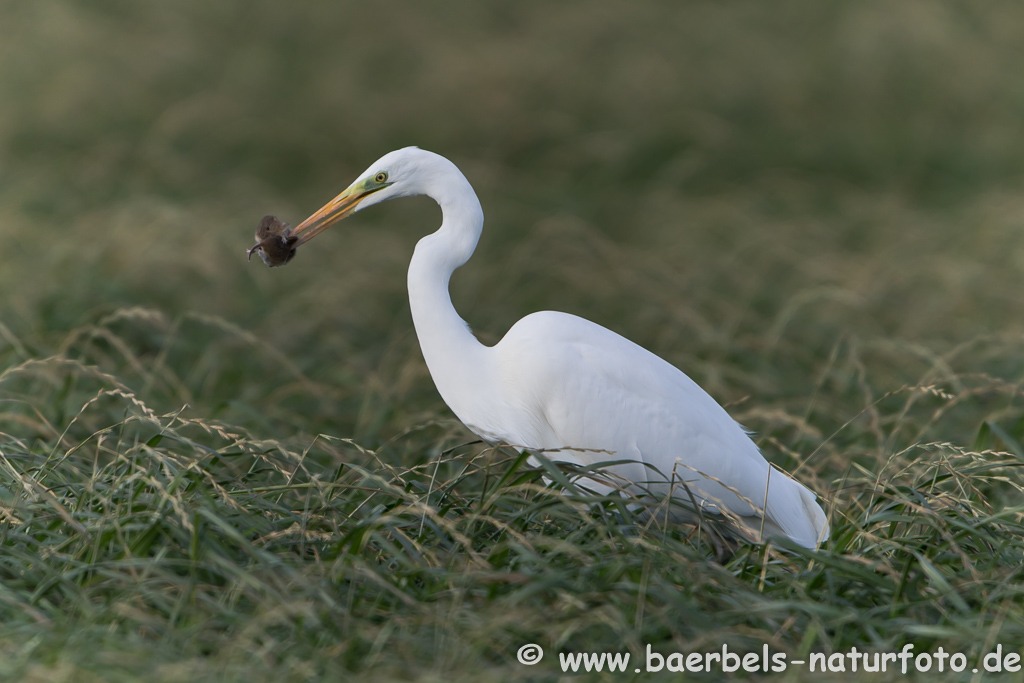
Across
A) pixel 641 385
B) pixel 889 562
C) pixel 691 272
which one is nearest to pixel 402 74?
pixel 691 272

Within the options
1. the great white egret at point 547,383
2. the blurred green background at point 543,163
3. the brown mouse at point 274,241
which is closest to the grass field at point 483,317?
the blurred green background at point 543,163

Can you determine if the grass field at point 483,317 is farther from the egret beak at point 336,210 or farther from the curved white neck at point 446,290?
the egret beak at point 336,210

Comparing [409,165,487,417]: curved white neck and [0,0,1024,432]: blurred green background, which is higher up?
[409,165,487,417]: curved white neck

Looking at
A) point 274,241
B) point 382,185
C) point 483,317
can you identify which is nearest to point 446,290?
point 382,185

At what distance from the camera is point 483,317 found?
5.84 m

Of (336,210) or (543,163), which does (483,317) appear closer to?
(336,210)

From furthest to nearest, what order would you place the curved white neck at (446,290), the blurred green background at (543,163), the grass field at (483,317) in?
the blurred green background at (543,163) → the curved white neck at (446,290) → the grass field at (483,317)

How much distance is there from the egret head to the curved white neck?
0.07 meters

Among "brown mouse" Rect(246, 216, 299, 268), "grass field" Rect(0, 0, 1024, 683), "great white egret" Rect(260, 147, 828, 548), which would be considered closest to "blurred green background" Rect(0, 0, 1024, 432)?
"grass field" Rect(0, 0, 1024, 683)

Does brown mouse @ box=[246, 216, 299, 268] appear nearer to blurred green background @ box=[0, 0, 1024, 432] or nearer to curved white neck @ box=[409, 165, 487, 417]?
curved white neck @ box=[409, 165, 487, 417]

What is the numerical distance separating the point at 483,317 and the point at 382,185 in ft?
9.01

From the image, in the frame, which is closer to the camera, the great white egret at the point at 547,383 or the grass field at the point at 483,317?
the grass field at the point at 483,317

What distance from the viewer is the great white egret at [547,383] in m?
3.05

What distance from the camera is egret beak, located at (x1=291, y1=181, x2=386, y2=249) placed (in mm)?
3119
